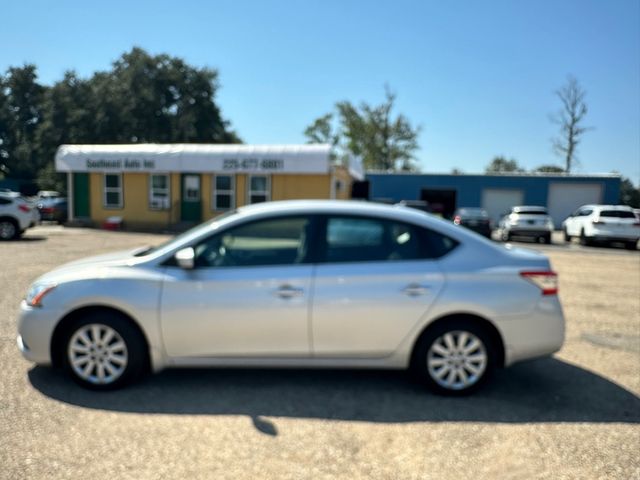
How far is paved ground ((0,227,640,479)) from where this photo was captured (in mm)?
2996

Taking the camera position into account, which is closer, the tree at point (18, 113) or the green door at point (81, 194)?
the green door at point (81, 194)

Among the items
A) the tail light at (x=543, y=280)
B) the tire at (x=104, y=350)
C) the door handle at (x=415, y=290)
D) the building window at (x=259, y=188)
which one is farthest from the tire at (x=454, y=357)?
the building window at (x=259, y=188)

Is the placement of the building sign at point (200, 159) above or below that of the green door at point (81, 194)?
above

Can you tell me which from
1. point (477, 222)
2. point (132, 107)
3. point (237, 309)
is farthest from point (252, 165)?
point (132, 107)

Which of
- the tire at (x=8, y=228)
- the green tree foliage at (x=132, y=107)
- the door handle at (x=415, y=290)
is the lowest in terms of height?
Answer: the tire at (x=8, y=228)

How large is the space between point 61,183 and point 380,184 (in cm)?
2852

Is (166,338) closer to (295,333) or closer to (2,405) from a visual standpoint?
(295,333)

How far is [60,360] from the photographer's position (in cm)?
406

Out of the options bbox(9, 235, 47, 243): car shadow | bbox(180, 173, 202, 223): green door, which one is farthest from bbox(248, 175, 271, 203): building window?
bbox(9, 235, 47, 243): car shadow

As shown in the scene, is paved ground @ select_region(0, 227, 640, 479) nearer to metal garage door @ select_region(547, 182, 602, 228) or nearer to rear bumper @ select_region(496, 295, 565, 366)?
rear bumper @ select_region(496, 295, 565, 366)

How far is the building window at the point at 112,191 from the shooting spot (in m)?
22.7

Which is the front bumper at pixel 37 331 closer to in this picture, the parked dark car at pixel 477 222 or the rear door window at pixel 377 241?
the rear door window at pixel 377 241

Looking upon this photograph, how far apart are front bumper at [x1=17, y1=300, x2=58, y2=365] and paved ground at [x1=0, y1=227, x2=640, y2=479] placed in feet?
0.93

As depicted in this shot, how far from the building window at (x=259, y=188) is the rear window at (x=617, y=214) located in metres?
13.4
